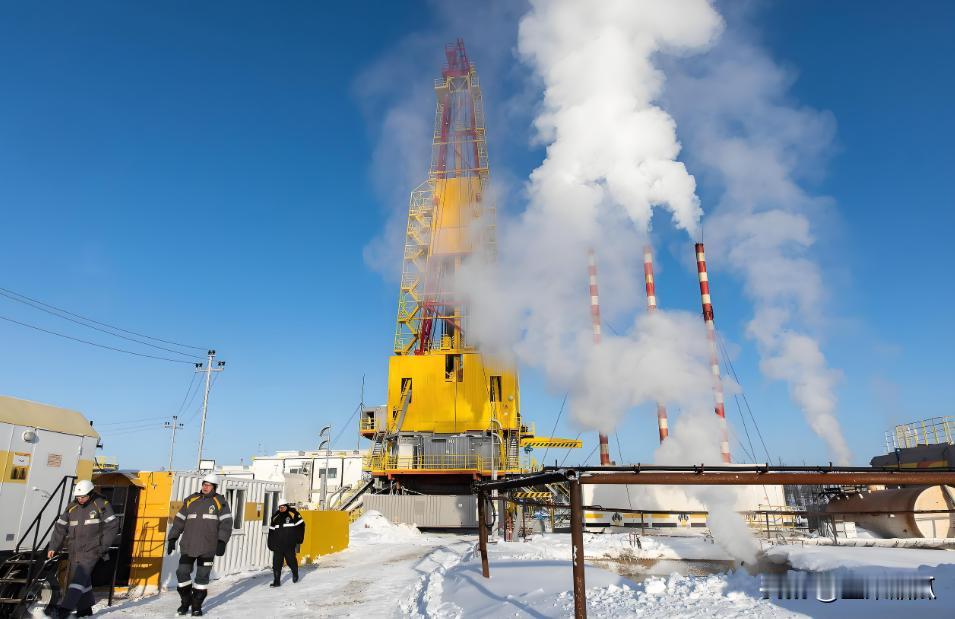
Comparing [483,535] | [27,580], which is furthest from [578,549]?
[27,580]

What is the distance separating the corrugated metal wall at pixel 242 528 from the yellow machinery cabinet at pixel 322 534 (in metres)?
0.94

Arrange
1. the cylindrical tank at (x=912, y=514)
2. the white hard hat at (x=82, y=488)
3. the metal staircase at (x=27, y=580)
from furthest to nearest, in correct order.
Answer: the cylindrical tank at (x=912, y=514) → the white hard hat at (x=82, y=488) → the metal staircase at (x=27, y=580)

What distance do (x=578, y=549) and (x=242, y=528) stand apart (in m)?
9.41

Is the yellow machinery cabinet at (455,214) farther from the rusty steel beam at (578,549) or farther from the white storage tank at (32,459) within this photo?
the rusty steel beam at (578,549)

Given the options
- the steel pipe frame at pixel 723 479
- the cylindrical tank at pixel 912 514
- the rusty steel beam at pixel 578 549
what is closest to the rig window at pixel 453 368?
the cylindrical tank at pixel 912 514

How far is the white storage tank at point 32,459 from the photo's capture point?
31.6ft

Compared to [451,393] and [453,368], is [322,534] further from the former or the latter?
[453,368]

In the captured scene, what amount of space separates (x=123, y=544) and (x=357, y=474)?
5760 cm

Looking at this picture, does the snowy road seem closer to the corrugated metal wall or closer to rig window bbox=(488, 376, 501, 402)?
the corrugated metal wall

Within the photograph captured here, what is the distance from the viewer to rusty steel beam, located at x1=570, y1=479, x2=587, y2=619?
5.93 meters

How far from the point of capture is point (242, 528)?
516 inches

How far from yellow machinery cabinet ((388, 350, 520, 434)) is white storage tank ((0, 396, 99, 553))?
22222 mm

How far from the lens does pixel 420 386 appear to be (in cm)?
3422

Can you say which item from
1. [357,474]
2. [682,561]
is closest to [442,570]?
[682,561]
